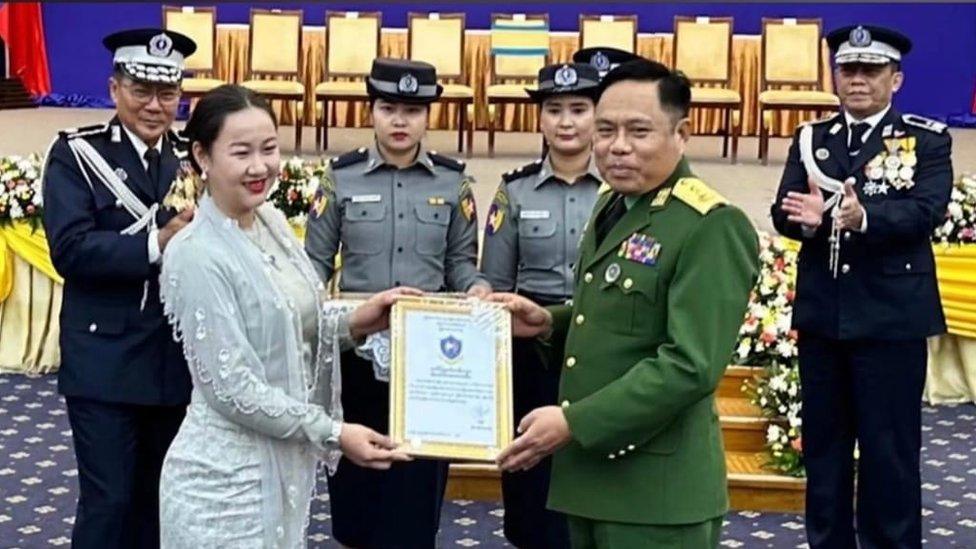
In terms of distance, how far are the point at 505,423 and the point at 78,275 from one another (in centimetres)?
120

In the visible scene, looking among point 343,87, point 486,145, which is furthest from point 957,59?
point 343,87

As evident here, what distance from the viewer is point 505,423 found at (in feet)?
8.52

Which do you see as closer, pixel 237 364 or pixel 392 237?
pixel 237 364

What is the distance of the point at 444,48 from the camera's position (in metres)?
11.8

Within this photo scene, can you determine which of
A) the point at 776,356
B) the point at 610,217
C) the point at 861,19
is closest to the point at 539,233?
the point at 610,217

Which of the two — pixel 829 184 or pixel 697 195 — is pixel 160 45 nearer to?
pixel 697 195

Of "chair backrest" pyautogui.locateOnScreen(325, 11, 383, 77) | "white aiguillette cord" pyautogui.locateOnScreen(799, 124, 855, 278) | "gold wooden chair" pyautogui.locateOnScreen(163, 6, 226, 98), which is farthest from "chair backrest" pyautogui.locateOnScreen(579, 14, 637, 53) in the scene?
"white aiguillette cord" pyautogui.locateOnScreen(799, 124, 855, 278)

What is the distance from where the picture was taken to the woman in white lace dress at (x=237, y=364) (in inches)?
97.4

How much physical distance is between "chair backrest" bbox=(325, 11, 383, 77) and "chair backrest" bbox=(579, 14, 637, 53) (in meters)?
1.78

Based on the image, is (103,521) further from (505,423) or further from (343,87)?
(343,87)

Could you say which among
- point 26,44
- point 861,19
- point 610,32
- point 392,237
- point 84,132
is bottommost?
point 392,237

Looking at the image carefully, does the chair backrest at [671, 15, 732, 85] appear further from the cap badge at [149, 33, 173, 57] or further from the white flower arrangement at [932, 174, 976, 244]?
the cap badge at [149, 33, 173, 57]

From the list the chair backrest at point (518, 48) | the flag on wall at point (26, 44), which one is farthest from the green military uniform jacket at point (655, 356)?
the flag on wall at point (26, 44)

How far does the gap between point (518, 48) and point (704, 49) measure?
61.0 inches
